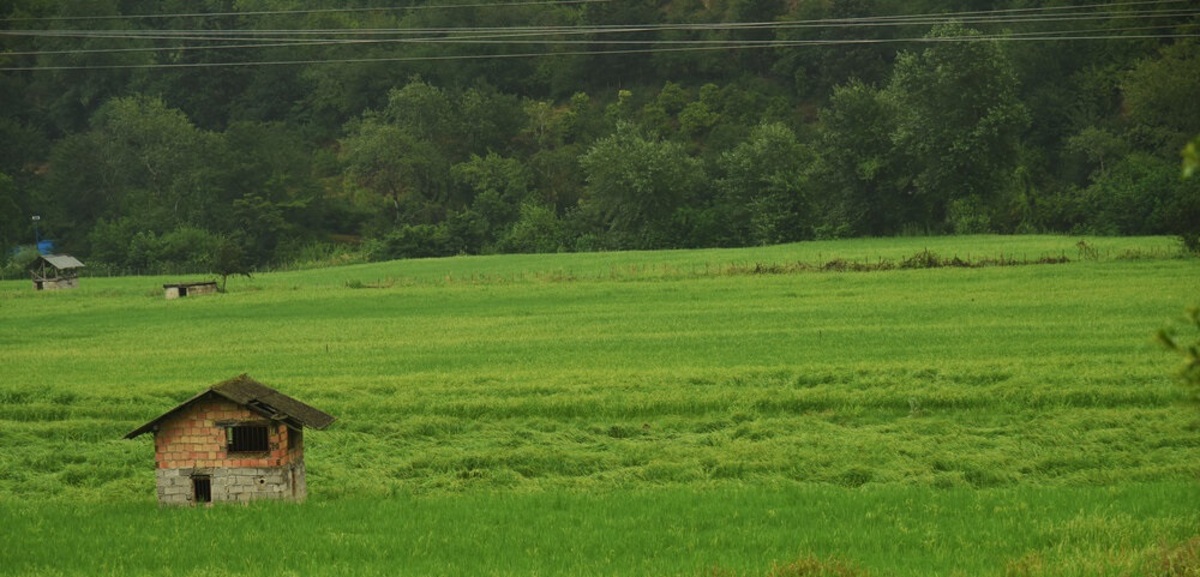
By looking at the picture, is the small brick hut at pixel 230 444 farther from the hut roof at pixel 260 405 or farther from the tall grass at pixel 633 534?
the tall grass at pixel 633 534

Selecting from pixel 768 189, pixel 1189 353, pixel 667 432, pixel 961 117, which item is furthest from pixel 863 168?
pixel 1189 353

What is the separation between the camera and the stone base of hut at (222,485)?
18.4 m

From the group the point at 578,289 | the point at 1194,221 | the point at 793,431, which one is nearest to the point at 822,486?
the point at 793,431

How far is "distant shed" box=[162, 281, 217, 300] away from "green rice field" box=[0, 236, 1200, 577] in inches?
297

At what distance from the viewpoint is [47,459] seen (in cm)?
2267

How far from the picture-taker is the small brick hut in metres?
18.0

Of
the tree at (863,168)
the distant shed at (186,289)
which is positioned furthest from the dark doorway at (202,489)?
the tree at (863,168)

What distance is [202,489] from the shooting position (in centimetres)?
1858

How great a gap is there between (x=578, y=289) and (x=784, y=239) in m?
31.1

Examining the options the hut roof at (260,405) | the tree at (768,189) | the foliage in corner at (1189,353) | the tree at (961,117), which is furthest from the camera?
the tree at (768,189)

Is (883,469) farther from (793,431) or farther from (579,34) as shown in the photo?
(579,34)

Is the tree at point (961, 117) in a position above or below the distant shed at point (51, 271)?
above

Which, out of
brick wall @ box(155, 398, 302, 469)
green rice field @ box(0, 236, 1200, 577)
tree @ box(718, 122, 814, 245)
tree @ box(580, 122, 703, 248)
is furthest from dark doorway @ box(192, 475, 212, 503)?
tree @ box(580, 122, 703, 248)

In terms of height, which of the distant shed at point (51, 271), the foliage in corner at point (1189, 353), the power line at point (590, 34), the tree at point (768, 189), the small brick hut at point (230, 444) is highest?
the power line at point (590, 34)
